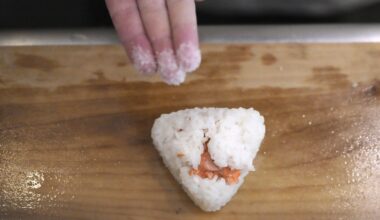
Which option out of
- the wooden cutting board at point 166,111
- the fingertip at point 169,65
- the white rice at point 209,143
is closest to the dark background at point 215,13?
the wooden cutting board at point 166,111

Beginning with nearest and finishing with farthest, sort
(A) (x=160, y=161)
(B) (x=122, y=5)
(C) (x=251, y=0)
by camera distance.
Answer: (B) (x=122, y=5)
(A) (x=160, y=161)
(C) (x=251, y=0)

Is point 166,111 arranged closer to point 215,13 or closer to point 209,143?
point 209,143

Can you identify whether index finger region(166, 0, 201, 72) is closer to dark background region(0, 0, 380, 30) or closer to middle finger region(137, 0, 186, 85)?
middle finger region(137, 0, 186, 85)

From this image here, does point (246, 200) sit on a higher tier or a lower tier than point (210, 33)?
lower

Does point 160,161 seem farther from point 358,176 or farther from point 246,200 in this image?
point 358,176

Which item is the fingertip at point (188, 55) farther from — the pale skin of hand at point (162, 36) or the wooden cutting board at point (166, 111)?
the wooden cutting board at point (166, 111)


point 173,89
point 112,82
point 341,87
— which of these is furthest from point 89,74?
point 341,87

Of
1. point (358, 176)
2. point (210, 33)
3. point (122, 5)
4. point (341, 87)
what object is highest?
point (122, 5)
